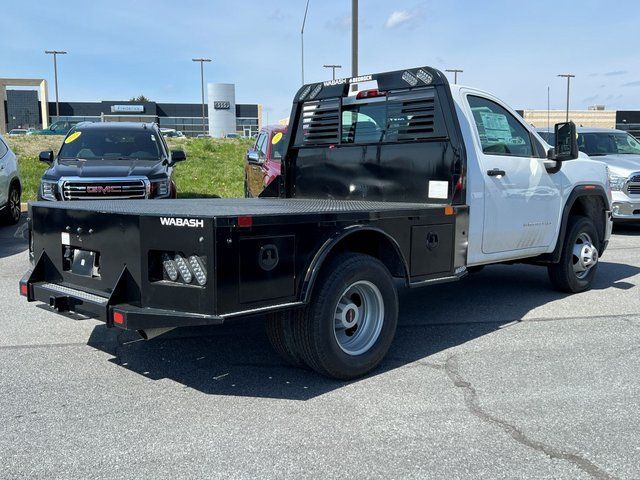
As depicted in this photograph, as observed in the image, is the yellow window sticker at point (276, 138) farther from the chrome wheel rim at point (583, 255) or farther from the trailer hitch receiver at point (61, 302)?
the trailer hitch receiver at point (61, 302)

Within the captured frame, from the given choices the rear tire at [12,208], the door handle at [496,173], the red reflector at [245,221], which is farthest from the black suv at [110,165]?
the red reflector at [245,221]

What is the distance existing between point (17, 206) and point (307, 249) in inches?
405

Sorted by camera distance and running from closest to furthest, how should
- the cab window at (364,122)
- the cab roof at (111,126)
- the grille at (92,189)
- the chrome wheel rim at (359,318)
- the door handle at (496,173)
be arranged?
1. the chrome wheel rim at (359,318)
2. the door handle at (496,173)
3. the cab window at (364,122)
4. the grille at (92,189)
5. the cab roof at (111,126)

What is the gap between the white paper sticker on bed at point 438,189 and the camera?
5309mm

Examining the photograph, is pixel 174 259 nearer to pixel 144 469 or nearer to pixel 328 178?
pixel 144 469

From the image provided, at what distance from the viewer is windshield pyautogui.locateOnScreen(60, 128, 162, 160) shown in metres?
10.7

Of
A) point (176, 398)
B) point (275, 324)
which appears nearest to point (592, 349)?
point (275, 324)

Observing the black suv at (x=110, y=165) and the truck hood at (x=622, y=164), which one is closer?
the black suv at (x=110, y=165)

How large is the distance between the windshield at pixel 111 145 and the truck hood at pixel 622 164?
8440mm

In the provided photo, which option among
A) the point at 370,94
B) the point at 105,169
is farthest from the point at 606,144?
the point at 105,169

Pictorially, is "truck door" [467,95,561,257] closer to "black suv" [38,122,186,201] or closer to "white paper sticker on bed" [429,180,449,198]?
"white paper sticker on bed" [429,180,449,198]

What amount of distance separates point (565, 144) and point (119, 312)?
4.70 meters

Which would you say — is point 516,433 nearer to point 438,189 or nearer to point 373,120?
point 438,189

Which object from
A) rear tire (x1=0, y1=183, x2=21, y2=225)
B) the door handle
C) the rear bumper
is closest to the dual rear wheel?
the rear bumper
